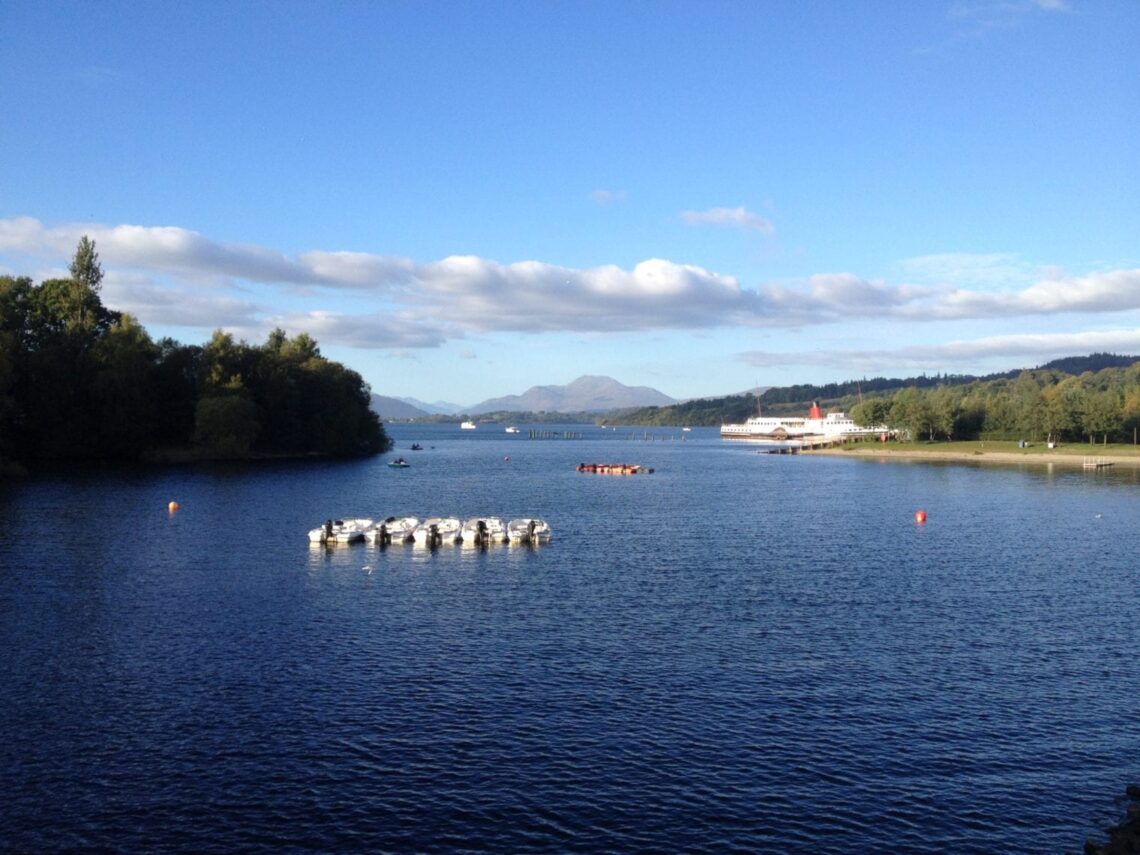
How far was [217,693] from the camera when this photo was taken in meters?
32.6

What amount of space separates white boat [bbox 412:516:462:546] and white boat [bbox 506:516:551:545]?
14.1 ft

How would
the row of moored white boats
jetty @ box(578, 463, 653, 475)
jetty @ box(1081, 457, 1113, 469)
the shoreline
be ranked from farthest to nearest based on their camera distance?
the shoreline → jetty @ box(1081, 457, 1113, 469) → jetty @ box(578, 463, 653, 475) → the row of moored white boats

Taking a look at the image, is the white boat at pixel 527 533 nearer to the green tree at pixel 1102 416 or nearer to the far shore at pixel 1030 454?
the far shore at pixel 1030 454

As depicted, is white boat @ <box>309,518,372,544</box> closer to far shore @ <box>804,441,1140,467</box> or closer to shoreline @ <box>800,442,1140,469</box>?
far shore @ <box>804,441,1140,467</box>

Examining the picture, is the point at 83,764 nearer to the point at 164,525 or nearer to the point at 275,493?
the point at 164,525

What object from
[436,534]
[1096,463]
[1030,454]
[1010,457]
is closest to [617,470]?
[1010,457]

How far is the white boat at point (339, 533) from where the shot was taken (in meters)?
68.3

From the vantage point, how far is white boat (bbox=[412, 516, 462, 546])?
69.6 metres

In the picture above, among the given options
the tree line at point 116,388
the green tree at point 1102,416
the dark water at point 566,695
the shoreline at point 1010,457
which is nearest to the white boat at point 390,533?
the dark water at point 566,695

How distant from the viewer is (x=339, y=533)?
69.1 meters

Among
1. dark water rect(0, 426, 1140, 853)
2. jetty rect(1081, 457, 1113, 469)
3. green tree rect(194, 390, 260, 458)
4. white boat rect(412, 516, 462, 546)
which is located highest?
green tree rect(194, 390, 260, 458)

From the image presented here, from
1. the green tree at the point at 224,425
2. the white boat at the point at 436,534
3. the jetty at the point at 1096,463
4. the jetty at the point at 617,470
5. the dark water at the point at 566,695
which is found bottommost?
the dark water at the point at 566,695

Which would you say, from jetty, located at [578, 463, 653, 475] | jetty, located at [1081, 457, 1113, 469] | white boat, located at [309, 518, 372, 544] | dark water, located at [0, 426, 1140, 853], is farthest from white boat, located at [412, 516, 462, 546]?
jetty, located at [1081, 457, 1113, 469]

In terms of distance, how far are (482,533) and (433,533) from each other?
3896 mm
